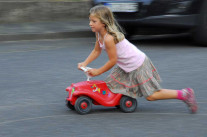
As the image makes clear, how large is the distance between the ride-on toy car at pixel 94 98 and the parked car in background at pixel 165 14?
3.79 m

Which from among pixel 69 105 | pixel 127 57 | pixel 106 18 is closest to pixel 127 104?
pixel 127 57

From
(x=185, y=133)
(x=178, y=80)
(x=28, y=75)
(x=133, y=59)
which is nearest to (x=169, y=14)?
(x=178, y=80)

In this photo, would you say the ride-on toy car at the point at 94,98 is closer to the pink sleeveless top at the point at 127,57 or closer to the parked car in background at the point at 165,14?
the pink sleeveless top at the point at 127,57

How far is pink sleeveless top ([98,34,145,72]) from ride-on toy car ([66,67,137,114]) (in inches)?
10.2

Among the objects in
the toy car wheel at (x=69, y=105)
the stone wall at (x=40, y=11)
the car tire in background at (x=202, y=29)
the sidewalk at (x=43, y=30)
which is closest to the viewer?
the toy car wheel at (x=69, y=105)

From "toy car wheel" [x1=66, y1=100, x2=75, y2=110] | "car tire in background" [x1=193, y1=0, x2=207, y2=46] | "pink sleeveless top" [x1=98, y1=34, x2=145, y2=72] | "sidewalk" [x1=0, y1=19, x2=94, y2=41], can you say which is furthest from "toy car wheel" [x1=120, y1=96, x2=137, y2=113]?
"sidewalk" [x1=0, y1=19, x2=94, y2=41]

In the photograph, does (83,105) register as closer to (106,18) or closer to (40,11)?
(106,18)

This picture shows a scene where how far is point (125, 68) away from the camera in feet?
14.7

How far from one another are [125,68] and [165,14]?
12.5ft

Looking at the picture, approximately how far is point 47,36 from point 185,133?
6.30 m

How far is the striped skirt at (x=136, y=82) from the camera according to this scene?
14.6 ft

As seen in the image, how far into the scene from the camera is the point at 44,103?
490 centimetres

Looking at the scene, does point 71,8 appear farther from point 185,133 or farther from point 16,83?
point 185,133

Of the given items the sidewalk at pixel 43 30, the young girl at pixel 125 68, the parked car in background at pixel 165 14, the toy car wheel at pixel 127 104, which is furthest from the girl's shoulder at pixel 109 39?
the sidewalk at pixel 43 30
